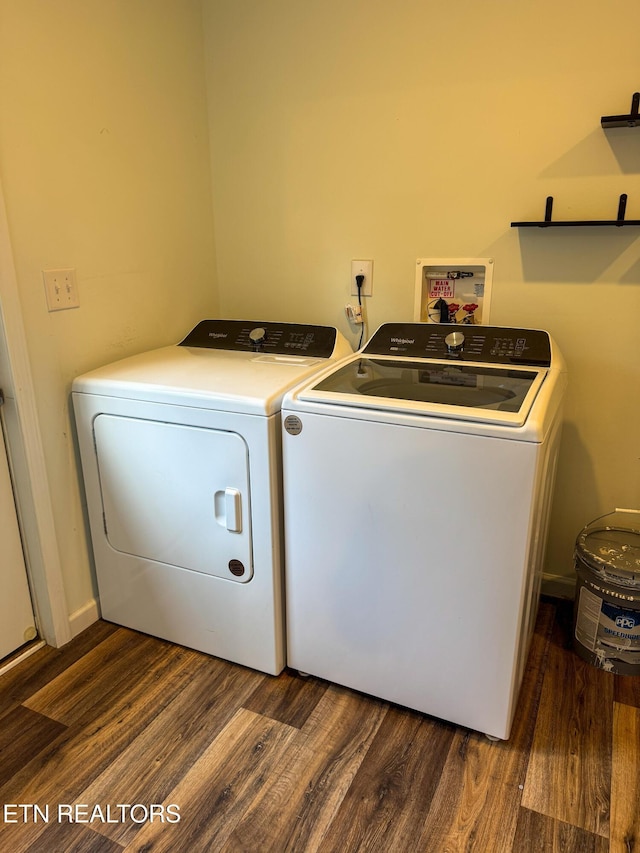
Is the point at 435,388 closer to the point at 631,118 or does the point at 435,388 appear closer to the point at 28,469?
the point at 631,118

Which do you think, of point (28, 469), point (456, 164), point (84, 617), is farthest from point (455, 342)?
point (84, 617)

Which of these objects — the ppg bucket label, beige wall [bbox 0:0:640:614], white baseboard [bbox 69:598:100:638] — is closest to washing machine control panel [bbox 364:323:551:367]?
beige wall [bbox 0:0:640:614]

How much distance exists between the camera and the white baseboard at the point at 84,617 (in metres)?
1.92

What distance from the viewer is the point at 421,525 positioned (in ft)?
4.72

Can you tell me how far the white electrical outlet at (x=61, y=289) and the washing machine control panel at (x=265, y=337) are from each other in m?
0.49

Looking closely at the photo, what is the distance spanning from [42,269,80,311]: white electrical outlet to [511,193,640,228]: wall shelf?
134 centimetres

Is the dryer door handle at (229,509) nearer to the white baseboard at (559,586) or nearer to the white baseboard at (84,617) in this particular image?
the white baseboard at (84,617)

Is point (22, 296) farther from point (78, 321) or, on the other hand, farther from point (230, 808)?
point (230, 808)

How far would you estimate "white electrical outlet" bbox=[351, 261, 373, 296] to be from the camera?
2086 mm

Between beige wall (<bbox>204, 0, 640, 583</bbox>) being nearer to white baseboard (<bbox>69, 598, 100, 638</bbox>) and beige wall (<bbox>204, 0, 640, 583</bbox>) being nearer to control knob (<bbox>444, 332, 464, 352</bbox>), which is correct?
control knob (<bbox>444, 332, 464, 352</bbox>)

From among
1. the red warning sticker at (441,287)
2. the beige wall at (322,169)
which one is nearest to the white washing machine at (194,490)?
the beige wall at (322,169)

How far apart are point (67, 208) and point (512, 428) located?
1.37m

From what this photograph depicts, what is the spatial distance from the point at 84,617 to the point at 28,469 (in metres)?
0.58

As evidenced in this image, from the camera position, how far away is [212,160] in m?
2.25
